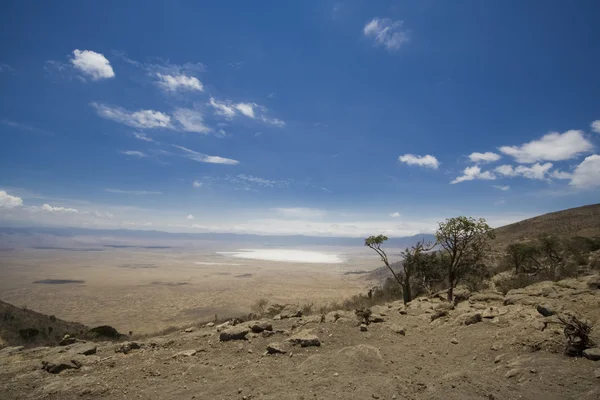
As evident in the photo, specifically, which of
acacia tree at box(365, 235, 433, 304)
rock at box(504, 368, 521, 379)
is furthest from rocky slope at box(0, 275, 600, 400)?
acacia tree at box(365, 235, 433, 304)

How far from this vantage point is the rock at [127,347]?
10697mm

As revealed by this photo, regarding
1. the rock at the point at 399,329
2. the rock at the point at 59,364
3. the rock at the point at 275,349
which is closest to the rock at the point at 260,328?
the rock at the point at 275,349

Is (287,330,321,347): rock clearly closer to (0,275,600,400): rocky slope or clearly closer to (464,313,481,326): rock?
(0,275,600,400): rocky slope

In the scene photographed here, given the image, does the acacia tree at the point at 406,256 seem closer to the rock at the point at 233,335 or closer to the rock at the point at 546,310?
the rock at the point at 546,310

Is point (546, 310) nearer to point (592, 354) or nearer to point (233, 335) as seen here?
point (592, 354)

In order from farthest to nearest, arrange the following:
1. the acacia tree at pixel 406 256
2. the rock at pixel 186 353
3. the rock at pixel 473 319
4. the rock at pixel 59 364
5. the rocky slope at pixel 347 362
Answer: the acacia tree at pixel 406 256
the rock at pixel 473 319
the rock at pixel 186 353
the rock at pixel 59 364
the rocky slope at pixel 347 362

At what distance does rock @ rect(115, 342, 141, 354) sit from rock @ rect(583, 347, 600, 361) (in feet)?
44.5

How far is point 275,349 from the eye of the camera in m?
9.34

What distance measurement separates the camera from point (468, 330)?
10477mm

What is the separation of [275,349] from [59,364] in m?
6.57

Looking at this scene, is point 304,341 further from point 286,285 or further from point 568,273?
point 286,285

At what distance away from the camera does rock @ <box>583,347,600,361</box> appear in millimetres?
7021

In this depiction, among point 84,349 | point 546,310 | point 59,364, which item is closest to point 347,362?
point 546,310

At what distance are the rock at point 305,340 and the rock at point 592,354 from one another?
22.4ft
